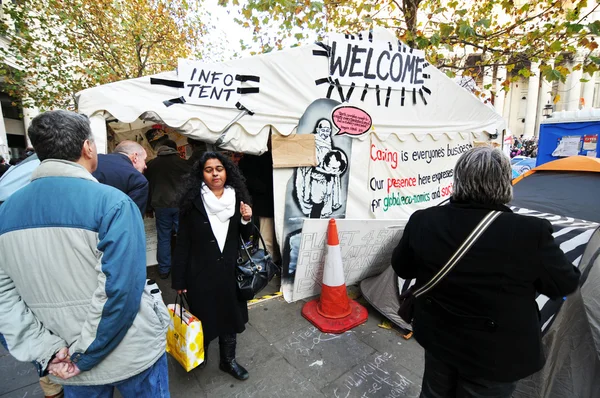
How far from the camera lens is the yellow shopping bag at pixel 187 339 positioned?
2219 mm

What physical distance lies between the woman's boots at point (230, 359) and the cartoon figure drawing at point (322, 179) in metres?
2.11

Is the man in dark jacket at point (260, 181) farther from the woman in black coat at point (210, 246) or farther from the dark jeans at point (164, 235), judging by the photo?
the woman in black coat at point (210, 246)

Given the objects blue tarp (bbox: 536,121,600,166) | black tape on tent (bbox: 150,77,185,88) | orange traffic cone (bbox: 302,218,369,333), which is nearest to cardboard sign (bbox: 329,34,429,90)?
black tape on tent (bbox: 150,77,185,88)

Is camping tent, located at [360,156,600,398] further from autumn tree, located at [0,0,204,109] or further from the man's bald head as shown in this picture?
autumn tree, located at [0,0,204,109]

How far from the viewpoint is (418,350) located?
9.78 feet

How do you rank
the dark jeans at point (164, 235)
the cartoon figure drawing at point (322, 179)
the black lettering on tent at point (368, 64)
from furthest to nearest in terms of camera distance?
the dark jeans at point (164, 235) < the black lettering on tent at point (368, 64) < the cartoon figure drawing at point (322, 179)

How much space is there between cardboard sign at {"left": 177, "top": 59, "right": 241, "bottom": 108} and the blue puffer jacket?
2.29 m

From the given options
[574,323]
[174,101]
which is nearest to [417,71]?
[174,101]

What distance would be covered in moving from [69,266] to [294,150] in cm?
308

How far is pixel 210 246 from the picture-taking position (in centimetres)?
242

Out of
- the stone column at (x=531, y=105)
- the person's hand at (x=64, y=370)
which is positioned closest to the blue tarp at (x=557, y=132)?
the person's hand at (x=64, y=370)

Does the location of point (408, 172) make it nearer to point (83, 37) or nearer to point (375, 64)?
point (375, 64)

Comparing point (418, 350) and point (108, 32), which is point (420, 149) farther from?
point (108, 32)

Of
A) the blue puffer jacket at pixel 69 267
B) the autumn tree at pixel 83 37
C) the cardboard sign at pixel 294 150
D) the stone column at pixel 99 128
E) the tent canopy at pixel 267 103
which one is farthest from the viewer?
the autumn tree at pixel 83 37
